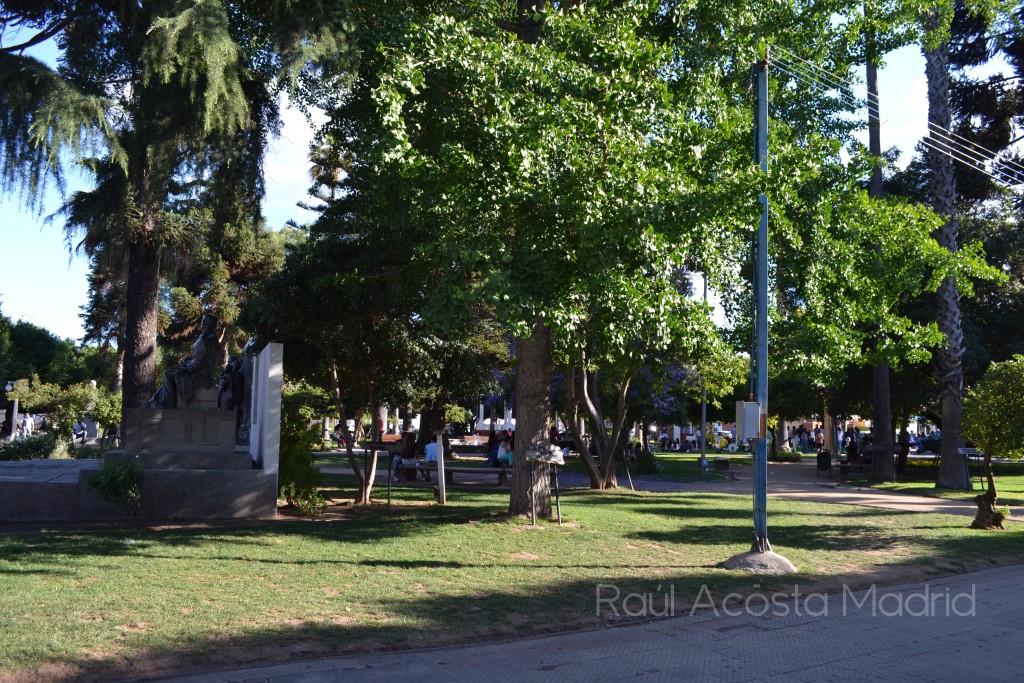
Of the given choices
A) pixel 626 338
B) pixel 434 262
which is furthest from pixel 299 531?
pixel 626 338

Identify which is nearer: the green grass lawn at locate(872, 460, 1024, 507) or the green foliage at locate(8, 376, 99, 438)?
the green grass lawn at locate(872, 460, 1024, 507)

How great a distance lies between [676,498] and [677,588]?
34.5 feet

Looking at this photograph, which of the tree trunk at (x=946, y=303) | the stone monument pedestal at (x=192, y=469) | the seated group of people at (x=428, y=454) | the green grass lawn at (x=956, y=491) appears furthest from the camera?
the tree trunk at (x=946, y=303)

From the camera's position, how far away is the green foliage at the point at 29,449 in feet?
65.9

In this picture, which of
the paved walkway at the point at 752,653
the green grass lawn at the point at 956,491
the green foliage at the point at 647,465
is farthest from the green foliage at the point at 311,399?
the paved walkway at the point at 752,653

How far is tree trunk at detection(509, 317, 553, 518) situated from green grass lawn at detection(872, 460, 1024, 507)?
41.0 ft

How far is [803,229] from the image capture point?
A: 39.4 ft

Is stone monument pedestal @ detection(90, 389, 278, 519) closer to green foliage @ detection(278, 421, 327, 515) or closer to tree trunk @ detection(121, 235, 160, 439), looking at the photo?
green foliage @ detection(278, 421, 327, 515)

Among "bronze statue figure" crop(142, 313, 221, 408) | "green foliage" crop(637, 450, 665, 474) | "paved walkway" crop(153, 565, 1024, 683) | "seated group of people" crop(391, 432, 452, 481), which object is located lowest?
"paved walkway" crop(153, 565, 1024, 683)

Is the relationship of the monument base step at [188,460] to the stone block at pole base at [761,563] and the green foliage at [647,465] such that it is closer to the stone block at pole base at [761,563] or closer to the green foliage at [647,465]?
the stone block at pole base at [761,563]

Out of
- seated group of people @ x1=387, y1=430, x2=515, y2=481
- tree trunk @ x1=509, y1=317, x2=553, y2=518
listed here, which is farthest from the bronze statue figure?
tree trunk @ x1=509, y1=317, x2=553, y2=518

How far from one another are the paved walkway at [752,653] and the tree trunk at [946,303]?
14.8m

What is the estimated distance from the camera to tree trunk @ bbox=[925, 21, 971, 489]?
21.8 m

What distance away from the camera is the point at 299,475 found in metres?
14.6
